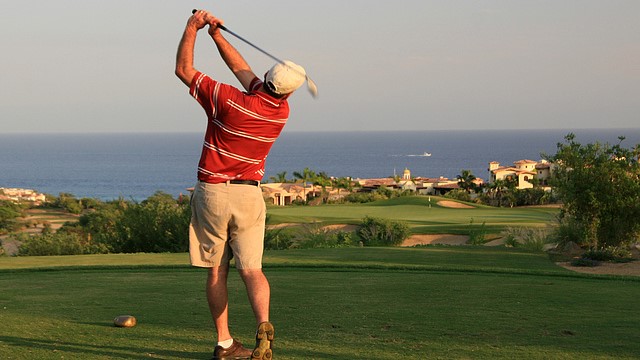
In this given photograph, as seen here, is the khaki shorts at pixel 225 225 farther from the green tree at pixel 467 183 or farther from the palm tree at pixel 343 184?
the palm tree at pixel 343 184

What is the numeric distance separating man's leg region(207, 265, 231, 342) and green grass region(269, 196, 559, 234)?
21721 mm

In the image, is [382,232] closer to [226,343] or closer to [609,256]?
[609,256]

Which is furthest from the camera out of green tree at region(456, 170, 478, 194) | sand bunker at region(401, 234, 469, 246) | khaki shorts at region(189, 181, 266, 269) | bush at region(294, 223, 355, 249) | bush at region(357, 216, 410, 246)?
green tree at region(456, 170, 478, 194)

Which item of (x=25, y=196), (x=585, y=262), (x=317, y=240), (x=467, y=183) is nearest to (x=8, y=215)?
(x=25, y=196)

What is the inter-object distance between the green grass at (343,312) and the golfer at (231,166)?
0.43 metres

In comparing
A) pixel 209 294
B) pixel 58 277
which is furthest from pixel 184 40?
pixel 58 277

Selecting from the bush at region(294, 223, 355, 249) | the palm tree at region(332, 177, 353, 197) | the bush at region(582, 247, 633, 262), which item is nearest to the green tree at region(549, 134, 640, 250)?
the bush at region(582, 247, 633, 262)

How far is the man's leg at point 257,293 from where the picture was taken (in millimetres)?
5455

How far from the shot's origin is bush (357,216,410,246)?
24.8 metres

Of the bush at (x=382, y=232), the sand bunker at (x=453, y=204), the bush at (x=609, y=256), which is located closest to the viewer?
the bush at (x=609, y=256)

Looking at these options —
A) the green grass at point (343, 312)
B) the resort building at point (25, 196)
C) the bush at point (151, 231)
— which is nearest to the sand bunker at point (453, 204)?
the bush at point (151, 231)

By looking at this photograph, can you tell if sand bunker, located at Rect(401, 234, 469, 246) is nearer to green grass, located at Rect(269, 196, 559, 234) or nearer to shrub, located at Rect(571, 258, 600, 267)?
green grass, located at Rect(269, 196, 559, 234)

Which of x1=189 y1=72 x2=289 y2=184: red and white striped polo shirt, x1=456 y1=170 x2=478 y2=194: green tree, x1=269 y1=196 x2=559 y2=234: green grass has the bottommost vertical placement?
x1=456 y1=170 x2=478 y2=194: green tree

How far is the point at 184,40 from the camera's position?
18.1 ft
